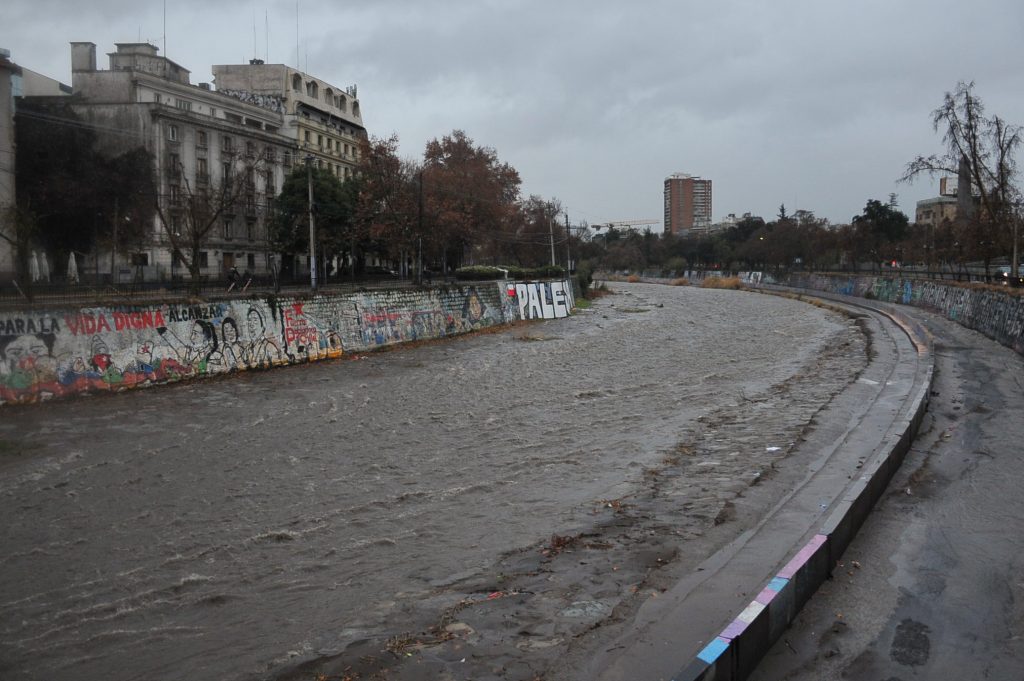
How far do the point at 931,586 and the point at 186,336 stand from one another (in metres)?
18.8

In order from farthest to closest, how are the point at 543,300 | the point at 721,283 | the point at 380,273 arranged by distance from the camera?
the point at 721,283, the point at 380,273, the point at 543,300

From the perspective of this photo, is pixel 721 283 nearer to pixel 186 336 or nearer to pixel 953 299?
pixel 953 299

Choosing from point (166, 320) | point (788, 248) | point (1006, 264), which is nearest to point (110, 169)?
point (166, 320)

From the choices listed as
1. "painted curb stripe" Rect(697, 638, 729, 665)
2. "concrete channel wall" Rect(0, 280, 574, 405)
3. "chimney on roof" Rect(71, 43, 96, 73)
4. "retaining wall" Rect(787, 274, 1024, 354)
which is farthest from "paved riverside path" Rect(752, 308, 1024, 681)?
"chimney on roof" Rect(71, 43, 96, 73)

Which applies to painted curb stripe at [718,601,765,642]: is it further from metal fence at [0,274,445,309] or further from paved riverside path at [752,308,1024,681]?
metal fence at [0,274,445,309]

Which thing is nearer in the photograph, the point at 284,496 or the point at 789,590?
the point at 789,590

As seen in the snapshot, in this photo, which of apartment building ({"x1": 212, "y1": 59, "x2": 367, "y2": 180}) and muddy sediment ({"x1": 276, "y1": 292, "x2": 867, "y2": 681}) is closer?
muddy sediment ({"x1": 276, "y1": 292, "x2": 867, "y2": 681})

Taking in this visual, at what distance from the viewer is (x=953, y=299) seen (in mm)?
41031

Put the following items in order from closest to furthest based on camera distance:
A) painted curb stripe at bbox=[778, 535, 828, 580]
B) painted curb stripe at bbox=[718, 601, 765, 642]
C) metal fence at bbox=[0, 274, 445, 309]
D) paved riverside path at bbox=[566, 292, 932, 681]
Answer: painted curb stripe at bbox=[718, 601, 765, 642] → paved riverside path at bbox=[566, 292, 932, 681] → painted curb stripe at bbox=[778, 535, 828, 580] → metal fence at bbox=[0, 274, 445, 309]

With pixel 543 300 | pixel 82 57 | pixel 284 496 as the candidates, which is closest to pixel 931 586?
pixel 284 496

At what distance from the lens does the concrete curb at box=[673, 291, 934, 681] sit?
5055 mm

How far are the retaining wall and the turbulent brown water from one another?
9.99m

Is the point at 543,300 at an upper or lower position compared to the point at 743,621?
upper

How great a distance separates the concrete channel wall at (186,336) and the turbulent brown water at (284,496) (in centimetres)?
71
